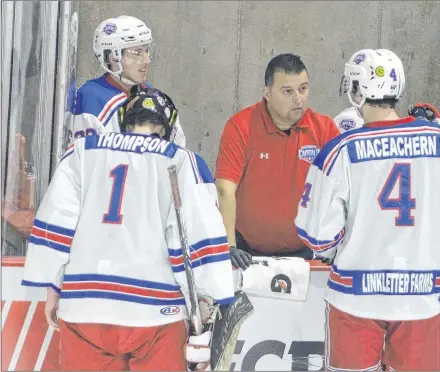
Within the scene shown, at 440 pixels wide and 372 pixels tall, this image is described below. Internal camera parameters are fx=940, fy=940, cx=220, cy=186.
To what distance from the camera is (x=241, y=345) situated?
11.0 feet

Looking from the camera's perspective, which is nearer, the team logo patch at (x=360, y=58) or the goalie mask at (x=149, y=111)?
the goalie mask at (x=149, y=111)

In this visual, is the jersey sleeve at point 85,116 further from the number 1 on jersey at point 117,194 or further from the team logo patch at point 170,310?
the team logo patch at point 170,310

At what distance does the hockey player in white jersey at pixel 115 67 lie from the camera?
436 centimetres

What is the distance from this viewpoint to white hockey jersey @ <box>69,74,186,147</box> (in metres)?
4.28

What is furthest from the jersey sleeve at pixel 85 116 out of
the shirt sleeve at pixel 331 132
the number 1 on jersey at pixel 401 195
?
the number 1 on jersey at pixel 401 195

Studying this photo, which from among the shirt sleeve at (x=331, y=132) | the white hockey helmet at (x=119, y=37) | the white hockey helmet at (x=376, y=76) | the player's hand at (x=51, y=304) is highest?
the white hockey helmet at (x=119, y=37)

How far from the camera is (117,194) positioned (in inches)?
112

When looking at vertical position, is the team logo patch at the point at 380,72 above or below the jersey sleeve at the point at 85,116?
above

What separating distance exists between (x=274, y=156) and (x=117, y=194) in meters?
1.32

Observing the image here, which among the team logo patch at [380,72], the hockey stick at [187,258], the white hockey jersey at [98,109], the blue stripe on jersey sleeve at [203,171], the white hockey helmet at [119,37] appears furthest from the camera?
the white hockey helmet at [119,37]

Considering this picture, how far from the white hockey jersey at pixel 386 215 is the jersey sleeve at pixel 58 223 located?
81cm

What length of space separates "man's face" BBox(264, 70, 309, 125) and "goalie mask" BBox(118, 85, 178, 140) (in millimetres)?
1043

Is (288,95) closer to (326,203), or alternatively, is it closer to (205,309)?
(326,203)

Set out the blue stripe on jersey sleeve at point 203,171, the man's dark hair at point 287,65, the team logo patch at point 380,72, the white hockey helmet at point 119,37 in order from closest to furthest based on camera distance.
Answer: the blue stripe on jersey sleeve at point 203,171 → the team logo patch at point 380,72 → the man's dark hair at point 287,65 → the white hockey helmet at point 119,37
